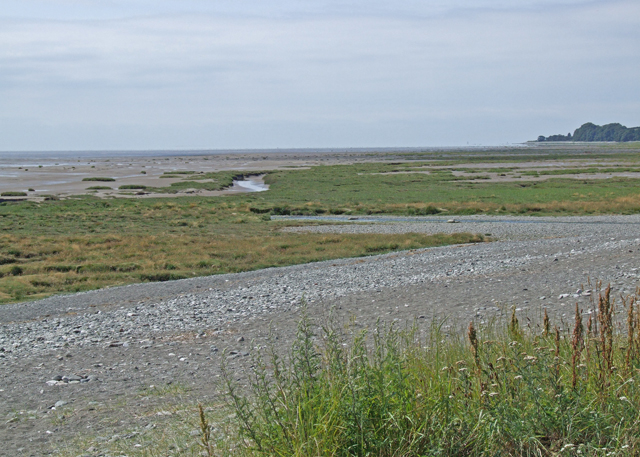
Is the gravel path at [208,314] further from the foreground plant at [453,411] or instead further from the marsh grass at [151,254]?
the marsh grass at [151,254]

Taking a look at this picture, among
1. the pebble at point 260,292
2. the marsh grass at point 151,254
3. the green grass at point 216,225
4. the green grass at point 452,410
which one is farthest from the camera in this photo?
the green grass at point 216,225

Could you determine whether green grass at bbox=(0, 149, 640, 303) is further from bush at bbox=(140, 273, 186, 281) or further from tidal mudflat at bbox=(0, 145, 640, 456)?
tidal mudflat at bbox=(0, 145, 640, 456)

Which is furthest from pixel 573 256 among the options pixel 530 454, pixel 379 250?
pixel 530 454

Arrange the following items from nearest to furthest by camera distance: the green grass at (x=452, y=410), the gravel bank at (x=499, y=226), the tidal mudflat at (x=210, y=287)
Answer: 1. the green grass at (x=452, y=410)
2. the tidal mudflat at (x=210, y=287)
3. the gravel bank at (x=499, y=226)

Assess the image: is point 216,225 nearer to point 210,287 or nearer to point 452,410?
point 210,287

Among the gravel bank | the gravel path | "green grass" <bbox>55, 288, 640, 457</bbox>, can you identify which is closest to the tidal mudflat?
the gravel path

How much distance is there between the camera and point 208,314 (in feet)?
49.6

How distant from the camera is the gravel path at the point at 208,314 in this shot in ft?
27.9

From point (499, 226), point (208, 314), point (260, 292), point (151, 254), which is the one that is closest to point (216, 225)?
point (151, 254)

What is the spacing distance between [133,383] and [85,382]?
37.2 inches

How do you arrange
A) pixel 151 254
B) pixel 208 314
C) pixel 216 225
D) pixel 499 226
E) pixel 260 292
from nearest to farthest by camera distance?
1. pixel 208 314
2. pixel 260 292
3. pixel 151 254
4. pixel 499 226
5. pixel 216 225

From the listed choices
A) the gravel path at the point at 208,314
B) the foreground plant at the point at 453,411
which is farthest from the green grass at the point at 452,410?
the gravel path at the point at 208,314

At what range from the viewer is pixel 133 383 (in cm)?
956

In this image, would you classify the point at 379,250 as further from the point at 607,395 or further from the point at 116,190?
the point at 116,190
